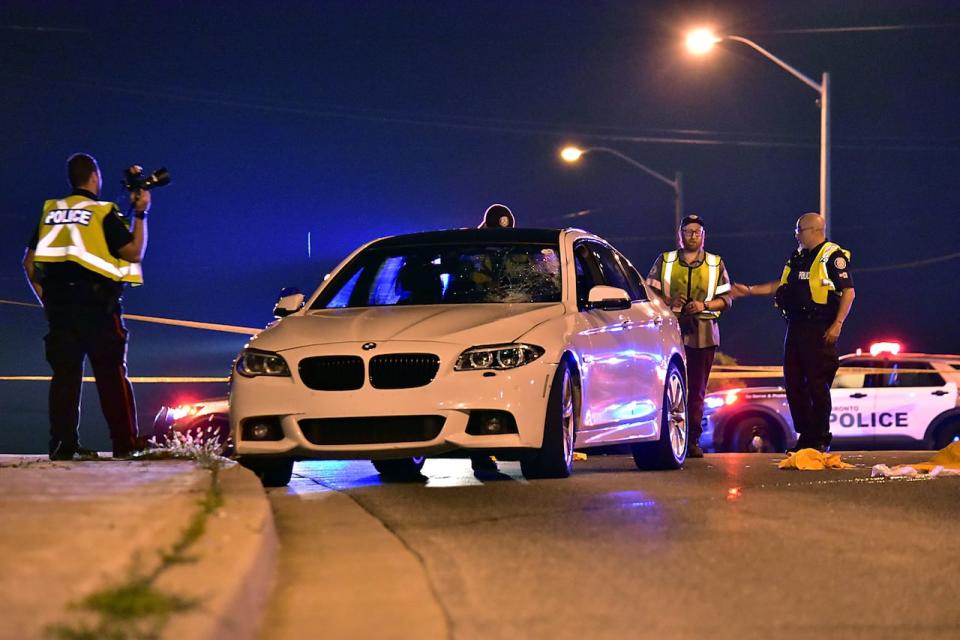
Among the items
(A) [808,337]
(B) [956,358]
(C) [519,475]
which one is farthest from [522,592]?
(B) [956,358]

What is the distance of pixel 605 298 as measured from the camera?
10578 mm

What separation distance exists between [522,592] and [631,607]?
0.45 meters

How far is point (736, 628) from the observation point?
549cm

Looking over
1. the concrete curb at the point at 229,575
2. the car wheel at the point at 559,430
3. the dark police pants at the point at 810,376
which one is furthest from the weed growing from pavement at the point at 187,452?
the dark police pants at the point at 810,376

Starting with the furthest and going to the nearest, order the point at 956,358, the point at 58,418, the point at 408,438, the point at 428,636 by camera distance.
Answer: the point at 956,358
the point at 58,418
the point at 408,438
the point at 428,636

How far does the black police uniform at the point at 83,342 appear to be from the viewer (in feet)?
34.2

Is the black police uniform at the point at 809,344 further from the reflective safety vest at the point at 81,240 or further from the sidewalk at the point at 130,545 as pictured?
the sidewalk at the point at 130,545

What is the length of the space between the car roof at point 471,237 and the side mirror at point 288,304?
90 centimetres

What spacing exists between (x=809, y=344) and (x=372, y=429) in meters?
4.94

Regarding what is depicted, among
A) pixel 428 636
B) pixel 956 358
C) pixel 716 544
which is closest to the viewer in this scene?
pixel 428 636

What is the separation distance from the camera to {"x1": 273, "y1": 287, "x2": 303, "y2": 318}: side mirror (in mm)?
10508

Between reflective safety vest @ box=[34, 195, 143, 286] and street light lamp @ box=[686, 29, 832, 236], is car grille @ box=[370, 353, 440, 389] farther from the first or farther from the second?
street light lamp @ box=[686, 29, 832, 236]

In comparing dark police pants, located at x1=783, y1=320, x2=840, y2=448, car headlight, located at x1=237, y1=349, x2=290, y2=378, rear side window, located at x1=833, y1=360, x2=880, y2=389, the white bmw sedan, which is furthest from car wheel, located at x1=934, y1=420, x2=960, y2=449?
car headlight, located at x1=237, y1=349, x2=290, y2=378

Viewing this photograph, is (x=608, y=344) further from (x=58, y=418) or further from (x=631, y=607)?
(x=631, y=607)
